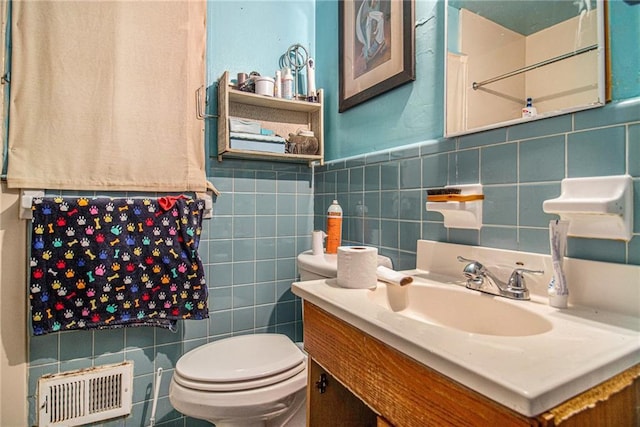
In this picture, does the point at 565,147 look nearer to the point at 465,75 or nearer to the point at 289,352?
the point at 465,75

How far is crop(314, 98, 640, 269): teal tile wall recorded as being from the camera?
63cm

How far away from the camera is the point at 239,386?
1005 mm

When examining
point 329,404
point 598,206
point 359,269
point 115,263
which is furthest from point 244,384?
point 598,206

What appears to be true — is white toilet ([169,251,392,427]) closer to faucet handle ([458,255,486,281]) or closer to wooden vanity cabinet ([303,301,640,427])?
wooden vanity cabinet ([303,301,640,427])

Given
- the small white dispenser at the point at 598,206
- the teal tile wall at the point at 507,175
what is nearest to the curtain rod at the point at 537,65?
the teal tile wall at the point at 507,175

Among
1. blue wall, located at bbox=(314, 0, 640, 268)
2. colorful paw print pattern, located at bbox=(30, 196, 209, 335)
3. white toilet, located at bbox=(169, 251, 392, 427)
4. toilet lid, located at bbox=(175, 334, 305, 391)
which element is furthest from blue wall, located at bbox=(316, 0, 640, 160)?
toilet lid, located at bbox=(175, 334, 305, 391)

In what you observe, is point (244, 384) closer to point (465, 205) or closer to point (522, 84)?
point (465, 205)

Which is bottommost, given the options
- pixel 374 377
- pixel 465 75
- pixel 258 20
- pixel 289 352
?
pixel 289 352

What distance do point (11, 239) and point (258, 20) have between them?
1.36 metres

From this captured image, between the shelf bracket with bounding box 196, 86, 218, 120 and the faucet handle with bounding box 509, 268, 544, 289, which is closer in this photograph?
the faucet handle with bounding box 509, 268, 544, 289

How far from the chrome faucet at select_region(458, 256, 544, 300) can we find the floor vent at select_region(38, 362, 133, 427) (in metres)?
1.35

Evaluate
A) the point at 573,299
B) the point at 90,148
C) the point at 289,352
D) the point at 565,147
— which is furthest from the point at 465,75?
the point at 90,148

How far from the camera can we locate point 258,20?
1579mm

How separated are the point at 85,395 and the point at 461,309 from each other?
141cm
